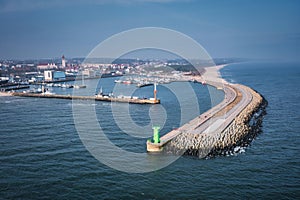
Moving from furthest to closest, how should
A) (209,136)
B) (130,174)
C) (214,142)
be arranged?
(209,136) → (214,142) → (130,174)

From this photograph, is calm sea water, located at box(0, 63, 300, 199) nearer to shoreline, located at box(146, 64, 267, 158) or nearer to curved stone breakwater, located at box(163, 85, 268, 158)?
curved stone breakwater, located at box(163, 85, 268, 158)

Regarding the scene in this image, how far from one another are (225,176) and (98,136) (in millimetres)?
4613

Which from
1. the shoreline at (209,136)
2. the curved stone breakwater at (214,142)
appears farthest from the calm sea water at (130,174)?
the shoreline at (209,136)

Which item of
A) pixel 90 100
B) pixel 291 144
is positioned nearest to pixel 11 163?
pixel 291 144

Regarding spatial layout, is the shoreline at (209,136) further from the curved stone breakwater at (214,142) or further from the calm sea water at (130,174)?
the calm sea water at (130,174)

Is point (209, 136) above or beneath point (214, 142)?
above

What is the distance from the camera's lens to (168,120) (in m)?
12.4

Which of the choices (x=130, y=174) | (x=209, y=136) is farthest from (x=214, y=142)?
(x=130, y=174)

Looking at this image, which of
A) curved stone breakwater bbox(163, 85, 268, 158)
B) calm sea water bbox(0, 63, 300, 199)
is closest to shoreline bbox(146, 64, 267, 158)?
curved stone breakwater bbox(163, 85, 268, 158)

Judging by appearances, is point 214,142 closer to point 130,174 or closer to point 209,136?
point 209,136

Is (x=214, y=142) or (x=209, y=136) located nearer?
(x=214, y=142)

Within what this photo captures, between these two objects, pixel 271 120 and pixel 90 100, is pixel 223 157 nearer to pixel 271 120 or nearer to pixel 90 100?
pixel 271 120

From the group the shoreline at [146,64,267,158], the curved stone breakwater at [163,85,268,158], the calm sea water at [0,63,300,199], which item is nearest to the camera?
the calm sea water at [0,63,300,199]

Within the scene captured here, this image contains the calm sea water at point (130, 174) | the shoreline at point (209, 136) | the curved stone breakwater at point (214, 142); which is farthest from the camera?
the shoreline at point (209, 136)
